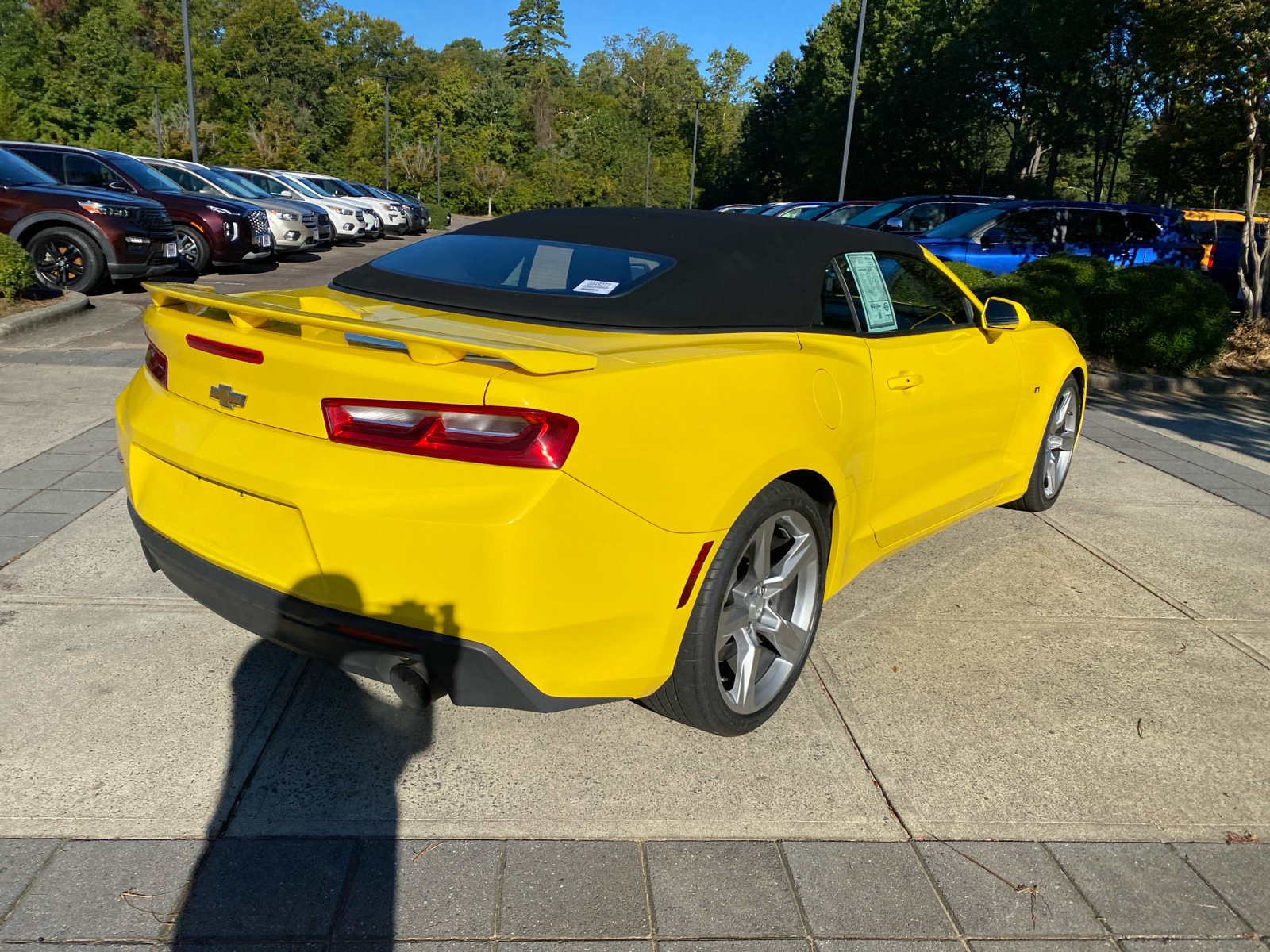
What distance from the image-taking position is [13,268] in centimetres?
961

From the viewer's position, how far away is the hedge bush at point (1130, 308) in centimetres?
979

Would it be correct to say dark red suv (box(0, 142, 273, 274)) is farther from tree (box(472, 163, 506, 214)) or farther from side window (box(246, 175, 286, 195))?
tree (box(472, 163, 506, 214))

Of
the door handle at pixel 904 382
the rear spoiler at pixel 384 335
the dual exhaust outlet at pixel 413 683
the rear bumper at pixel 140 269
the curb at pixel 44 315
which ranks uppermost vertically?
the rear spoiler at pixel 384 335

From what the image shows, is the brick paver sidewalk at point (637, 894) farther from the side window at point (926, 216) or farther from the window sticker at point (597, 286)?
the side window at point (926, 216)

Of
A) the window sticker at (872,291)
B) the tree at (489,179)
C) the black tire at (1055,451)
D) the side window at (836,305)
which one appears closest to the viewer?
the side window at (836,305)

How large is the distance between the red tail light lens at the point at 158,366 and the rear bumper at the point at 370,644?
0.55 meters

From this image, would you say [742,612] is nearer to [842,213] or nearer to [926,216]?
[926,216]

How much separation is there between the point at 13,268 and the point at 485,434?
939cm

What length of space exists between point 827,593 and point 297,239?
1694cm

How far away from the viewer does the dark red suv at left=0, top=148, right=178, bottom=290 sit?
35.8 feet

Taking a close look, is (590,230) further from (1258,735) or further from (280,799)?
(1258,735)

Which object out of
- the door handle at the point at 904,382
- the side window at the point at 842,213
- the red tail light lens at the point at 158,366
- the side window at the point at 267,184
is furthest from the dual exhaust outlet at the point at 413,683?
the side window at the point at 267,184

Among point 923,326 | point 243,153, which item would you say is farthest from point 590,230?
point 243,153

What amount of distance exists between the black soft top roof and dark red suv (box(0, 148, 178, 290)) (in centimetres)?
901
